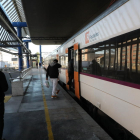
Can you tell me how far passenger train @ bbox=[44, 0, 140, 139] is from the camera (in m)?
2.74

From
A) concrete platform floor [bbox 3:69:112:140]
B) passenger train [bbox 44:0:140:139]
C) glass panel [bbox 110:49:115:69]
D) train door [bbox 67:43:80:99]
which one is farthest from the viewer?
train door [bbox 67:43:80:99]

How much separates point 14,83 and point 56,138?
4863mm

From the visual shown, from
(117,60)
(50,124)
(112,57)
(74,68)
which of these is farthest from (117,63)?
(74,68)

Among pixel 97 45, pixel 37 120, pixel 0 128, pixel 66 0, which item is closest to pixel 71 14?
pixel 66 0

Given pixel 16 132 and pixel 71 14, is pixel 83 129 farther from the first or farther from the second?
pixel 71 14

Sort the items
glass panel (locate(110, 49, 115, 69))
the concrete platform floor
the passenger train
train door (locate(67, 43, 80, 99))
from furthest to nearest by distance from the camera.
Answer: train door (locate(67, 43, 80, 99)) → glass panel (locate(110, 49, 115, 69)) → the concrete platform floor → the passenger train

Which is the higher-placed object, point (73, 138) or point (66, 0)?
point (66, 0)

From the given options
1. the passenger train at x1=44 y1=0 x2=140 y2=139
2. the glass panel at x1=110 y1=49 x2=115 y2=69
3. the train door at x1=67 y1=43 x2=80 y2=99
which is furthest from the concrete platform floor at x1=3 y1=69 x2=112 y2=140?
the glass panel at x1=110 y1=49 x2=115 y2=69

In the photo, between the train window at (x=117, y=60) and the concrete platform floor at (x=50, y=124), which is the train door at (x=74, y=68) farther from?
the train window at (x=117, y=60)

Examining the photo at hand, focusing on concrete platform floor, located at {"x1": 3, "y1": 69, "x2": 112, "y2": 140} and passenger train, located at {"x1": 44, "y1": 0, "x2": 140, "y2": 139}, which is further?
concrete platform floor, located at {"x1": 3, "y1": 69, "x2": 112, "y2": 140}

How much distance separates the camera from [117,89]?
3.27 metres

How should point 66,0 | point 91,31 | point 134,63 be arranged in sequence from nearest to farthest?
point 134,63 → point 91,31 → point 66,0

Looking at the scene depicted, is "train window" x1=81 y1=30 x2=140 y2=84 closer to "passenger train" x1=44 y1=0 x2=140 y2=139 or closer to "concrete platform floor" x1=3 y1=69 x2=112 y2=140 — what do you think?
"passenger train" x1=44 y1=0 x2=140 y2=139

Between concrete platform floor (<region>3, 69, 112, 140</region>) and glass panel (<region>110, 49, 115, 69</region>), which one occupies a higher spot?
glass panel (<region>110, 49, 115, 69</region>)
